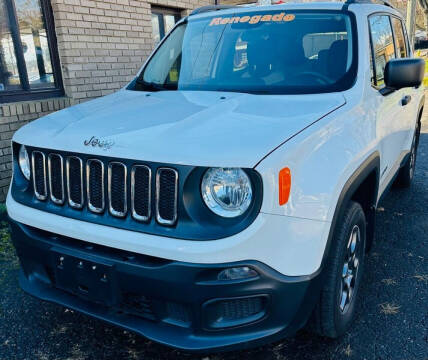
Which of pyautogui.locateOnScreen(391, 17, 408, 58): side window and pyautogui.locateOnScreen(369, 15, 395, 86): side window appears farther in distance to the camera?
pyautogui.locateOnScreen(391, 17, 408, 58): side window

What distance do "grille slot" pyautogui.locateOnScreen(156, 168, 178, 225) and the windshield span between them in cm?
114

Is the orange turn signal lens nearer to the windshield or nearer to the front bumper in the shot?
the front bumper

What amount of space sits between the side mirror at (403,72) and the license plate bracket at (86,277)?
2129 millimetres

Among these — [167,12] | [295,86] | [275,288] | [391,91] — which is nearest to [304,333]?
[275,288]

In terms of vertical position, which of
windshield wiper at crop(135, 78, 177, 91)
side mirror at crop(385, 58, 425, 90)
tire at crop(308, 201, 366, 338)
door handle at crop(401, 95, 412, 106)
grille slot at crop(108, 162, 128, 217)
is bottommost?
tire at crop(308, 201, 366, 338)

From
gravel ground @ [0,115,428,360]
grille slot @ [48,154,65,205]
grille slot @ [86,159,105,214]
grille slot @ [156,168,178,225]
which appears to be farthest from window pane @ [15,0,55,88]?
grille slot @ [156,168,178,225]

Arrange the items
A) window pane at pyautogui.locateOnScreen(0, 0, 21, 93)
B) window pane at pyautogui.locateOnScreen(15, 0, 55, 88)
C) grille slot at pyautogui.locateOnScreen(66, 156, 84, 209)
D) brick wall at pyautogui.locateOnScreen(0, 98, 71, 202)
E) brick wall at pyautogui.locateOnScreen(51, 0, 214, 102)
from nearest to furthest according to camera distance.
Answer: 1. grille slot at pyautogui.locateOnScreen(66, 156, 84, 209)
2. brick wall at pyautogui.locateOnScreen(0, 98, 71, 202)
3. window pane at pyautogui.locateOnScreen(0, 0, 21, 93)
4. window pane at pyautogui.locateOnScreen(15, 0, 55, 88)
5. brick wall at pyautogui.locateOnScreen(51, 0, 214, 102)

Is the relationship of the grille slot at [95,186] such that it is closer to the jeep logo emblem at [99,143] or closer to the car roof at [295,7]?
Result: the jeep logo emblem at [99,143]

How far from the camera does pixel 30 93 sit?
15.6 ft

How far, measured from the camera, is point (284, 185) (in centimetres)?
173

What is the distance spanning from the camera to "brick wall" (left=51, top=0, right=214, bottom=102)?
5.04m

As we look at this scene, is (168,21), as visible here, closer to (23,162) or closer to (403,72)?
(403,72)

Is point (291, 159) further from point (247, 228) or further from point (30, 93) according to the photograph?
→ point (30, 93)

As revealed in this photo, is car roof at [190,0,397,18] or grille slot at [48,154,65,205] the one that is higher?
car roof at [190,0,397,18]
